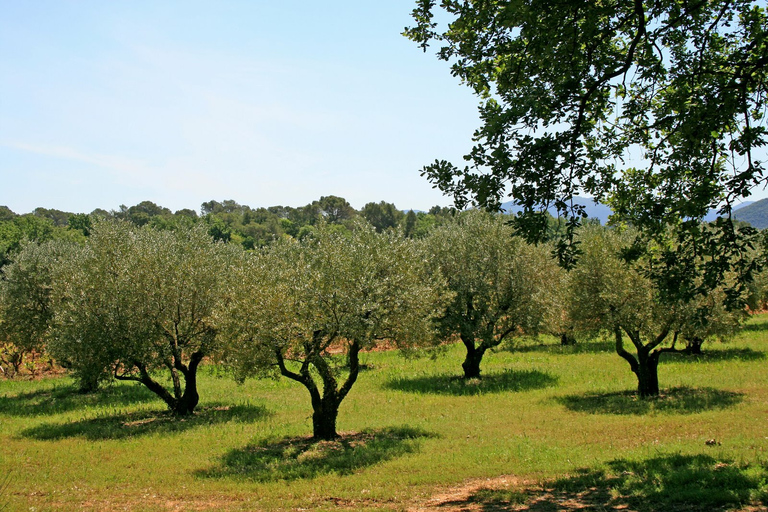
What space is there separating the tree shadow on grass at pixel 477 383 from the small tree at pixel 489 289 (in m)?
1.22

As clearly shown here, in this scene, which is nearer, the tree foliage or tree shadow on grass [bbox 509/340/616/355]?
the tree foliage

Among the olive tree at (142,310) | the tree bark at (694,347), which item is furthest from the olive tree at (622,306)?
the olive tree at (142,310)

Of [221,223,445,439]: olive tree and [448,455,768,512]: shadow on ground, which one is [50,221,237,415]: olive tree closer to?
[221,223,445,439]: olive tree

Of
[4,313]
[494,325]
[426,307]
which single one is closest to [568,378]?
[494,325]

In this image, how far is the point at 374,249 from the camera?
2031 centimetres

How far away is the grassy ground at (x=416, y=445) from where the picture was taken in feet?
37.3

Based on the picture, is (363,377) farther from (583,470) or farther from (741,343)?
(741,343)

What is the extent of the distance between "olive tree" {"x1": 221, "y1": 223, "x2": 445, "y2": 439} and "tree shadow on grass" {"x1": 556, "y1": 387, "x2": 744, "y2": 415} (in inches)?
323

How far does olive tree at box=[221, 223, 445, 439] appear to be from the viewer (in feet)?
57.0

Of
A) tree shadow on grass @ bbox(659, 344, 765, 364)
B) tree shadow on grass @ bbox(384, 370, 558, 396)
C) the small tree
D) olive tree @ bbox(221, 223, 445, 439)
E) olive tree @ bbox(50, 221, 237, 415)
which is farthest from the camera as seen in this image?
tree shadow on grass @ bbox(659, 344, 765, 364)

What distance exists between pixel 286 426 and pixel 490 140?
15.2 meters

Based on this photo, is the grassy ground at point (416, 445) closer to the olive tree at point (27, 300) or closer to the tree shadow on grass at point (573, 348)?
the olive tree at point (27, 300)

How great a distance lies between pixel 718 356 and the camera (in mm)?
32562

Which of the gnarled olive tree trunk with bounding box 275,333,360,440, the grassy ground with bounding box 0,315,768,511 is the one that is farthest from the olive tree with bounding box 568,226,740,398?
the gnarled olive tree trunk with bounding box 275,333,360,440
